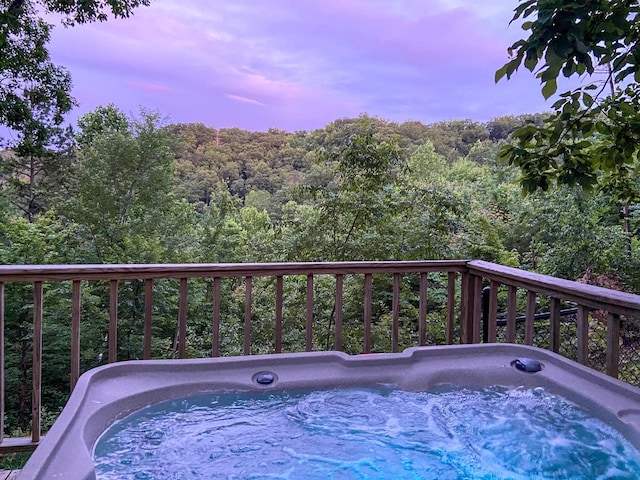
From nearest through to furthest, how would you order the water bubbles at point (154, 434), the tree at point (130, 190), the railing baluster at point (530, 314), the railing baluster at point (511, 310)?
the water bubbles at point (154, 434) → the railing baluster at point (530, 314) → the railing baluster at point (511, 310) → the tree at point (130, 190)

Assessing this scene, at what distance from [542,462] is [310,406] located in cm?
82

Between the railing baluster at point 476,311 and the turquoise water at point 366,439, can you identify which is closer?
the turquoise water at point 366,439

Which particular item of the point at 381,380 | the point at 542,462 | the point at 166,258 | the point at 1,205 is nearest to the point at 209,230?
the point at 166,258

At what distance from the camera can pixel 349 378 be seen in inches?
78.6

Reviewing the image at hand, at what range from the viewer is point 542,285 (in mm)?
2236

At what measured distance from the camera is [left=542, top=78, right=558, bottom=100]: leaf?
1.84 meters

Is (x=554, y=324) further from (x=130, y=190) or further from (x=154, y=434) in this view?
(x=130, y=190)

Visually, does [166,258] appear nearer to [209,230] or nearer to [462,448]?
[209,230]

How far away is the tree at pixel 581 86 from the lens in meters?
1.58

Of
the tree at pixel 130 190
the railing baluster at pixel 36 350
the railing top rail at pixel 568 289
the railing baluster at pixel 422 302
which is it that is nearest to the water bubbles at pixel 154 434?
the railing baluster at pixel 36 350

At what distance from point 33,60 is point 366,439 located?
737 cm

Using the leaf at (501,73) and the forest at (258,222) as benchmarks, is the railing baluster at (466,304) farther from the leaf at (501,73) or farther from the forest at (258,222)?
the leaf at (501,73)

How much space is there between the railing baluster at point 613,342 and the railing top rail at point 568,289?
0.06 meters

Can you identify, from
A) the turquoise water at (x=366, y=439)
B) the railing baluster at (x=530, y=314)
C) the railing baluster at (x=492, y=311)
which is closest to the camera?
the turquoise water at (x=366, y=439)
